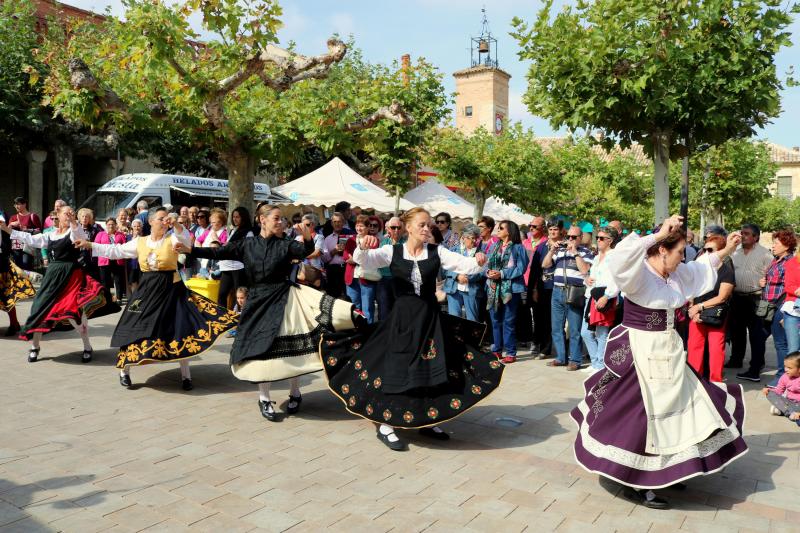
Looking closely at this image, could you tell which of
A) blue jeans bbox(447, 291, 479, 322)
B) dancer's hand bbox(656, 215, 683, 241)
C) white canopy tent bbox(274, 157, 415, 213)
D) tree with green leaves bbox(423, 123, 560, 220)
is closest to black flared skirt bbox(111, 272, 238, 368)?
blue jeans bbox(447, 291, 479, 322)

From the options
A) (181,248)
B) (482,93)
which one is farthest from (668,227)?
(482,93)

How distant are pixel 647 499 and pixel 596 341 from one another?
12.5 feet

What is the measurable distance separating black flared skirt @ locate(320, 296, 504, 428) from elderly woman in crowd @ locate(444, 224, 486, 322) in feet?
10.6

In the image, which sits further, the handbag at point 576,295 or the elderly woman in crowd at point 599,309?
the handbag at point 576,295

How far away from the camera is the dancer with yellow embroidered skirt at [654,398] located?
4246mm

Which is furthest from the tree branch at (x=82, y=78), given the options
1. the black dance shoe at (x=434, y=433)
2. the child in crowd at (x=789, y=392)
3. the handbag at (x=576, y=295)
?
the child in crowd at (x=789, y=392)

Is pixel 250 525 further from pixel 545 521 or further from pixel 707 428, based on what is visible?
pixel 707 428

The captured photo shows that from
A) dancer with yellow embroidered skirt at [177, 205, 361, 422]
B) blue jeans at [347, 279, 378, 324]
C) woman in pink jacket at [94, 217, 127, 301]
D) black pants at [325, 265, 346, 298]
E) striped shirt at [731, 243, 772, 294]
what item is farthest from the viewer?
woman in pink jacket at [94, 217, 127, 301]

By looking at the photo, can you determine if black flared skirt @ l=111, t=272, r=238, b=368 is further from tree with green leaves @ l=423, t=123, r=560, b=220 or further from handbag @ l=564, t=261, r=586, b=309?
tree with green leaves @ l=423, t=123, r=560, b=220

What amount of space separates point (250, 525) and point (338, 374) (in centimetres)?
181

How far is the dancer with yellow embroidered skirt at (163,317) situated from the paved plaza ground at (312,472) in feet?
1.30

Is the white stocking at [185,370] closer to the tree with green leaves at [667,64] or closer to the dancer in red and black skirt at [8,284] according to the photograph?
the dancer in red and black skirt at [8,284]

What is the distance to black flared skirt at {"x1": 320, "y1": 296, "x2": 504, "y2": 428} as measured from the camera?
522cm

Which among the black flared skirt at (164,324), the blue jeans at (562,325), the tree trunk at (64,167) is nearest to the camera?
the black flared skirt at (164,324)
